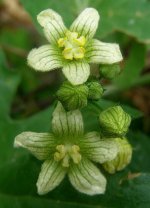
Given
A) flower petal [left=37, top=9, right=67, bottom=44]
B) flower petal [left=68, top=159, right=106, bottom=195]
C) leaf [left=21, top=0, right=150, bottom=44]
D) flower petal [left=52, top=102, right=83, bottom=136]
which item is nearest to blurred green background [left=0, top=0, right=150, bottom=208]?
leaf [left=21, top=0, right=150, bottom=44]

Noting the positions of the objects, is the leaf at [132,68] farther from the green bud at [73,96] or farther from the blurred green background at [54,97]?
the green bud at [73,96]

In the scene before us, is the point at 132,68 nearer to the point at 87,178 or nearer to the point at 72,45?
the point at 72,45

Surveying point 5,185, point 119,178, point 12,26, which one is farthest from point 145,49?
point 12,26

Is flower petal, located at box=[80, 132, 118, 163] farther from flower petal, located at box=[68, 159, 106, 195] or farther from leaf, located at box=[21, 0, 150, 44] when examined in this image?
leaf, located at box=[21, 0, 150, 44]

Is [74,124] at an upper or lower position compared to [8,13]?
lower

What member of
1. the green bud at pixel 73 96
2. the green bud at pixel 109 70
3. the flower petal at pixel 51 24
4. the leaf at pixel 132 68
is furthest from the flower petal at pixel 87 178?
the leaf at pixel 132 68

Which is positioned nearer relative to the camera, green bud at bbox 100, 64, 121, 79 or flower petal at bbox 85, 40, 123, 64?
flower petal at bbox 85, 40, 123, 64

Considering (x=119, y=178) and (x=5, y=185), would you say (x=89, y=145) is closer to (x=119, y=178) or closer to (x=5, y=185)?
(x=119, y=178)
